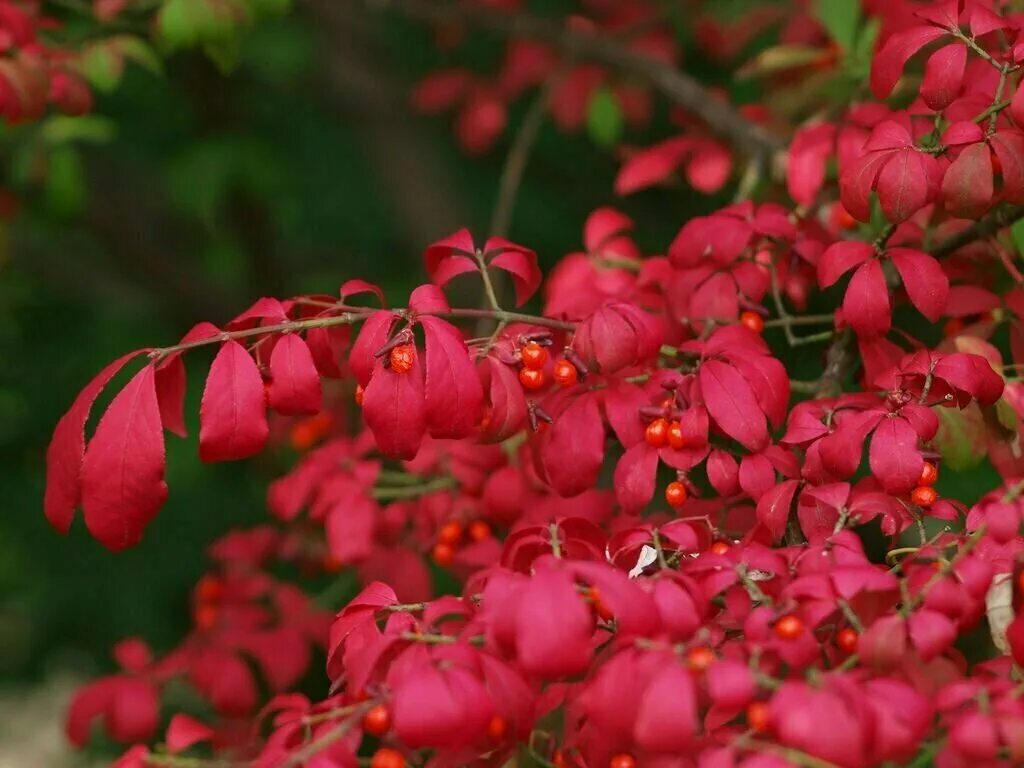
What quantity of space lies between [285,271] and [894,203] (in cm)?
188

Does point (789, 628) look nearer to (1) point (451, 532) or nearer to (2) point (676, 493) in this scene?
(2) point (676, 493)

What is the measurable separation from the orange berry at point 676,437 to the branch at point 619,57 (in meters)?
0.76

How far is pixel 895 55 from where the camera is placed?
1260 mm

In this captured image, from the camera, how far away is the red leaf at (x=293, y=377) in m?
1.09

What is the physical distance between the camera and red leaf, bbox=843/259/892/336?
47.6 inches

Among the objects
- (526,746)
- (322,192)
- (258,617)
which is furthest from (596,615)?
(322,192)

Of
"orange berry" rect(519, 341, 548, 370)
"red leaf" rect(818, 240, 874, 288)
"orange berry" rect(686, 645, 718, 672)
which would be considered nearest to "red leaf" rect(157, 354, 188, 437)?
"orange berry" rect(519, 341, 548, 370)

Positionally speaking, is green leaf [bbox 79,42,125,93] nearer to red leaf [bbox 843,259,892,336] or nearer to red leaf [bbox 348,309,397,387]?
red leaf [bbox 348,309,397,387]

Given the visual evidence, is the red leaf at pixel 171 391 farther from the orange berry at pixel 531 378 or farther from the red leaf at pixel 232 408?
the orange berry at pixel 531 378

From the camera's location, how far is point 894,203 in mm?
1153

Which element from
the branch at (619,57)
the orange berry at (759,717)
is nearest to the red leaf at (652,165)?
the branch at (619,57)

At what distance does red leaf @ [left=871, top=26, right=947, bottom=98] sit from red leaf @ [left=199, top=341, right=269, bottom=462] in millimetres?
723

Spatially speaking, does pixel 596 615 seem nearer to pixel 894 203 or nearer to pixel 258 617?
pixel 894 203

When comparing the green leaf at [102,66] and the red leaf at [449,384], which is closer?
the red leaf at [449,384]
